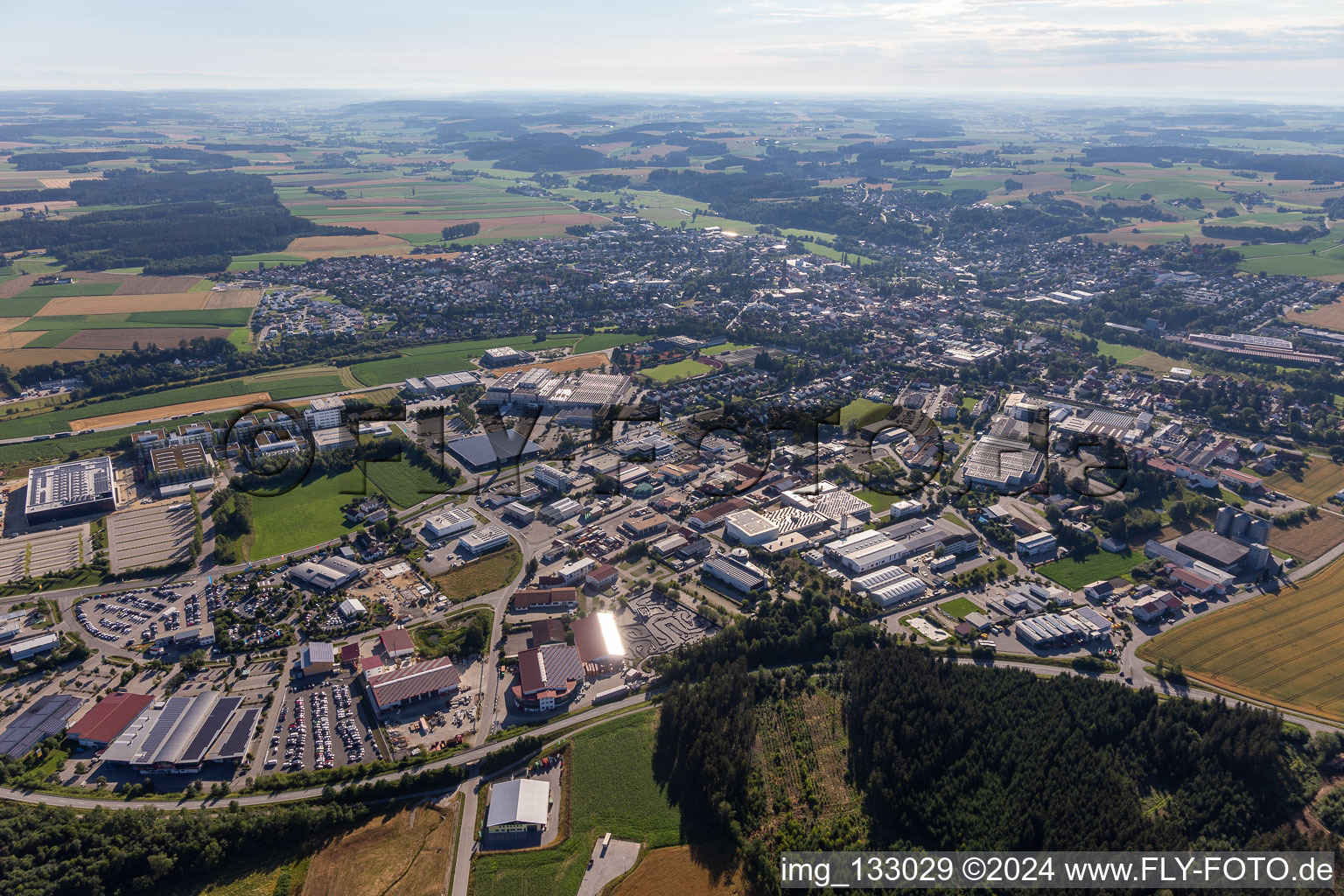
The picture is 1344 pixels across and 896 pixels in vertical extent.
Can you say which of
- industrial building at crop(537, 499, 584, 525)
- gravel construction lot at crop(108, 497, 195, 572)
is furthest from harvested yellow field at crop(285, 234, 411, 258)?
industrial building at crop(537, 499, 584, 525)

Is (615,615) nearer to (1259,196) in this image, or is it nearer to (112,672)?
(112,672)

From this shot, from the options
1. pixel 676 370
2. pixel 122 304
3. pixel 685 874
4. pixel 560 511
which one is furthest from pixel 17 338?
pixel 685 874

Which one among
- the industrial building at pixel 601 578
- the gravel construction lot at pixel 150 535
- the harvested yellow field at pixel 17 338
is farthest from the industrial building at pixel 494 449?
the harvested yellow field at pixel 17 338

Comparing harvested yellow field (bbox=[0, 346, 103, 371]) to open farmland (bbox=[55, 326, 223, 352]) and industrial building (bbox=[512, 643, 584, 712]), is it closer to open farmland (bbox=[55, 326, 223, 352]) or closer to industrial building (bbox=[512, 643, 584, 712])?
open farmland (bbox=[55, 326, 223, 352])

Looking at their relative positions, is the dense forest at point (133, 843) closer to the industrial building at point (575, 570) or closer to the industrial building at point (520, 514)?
the industrial building at point (575, 570)

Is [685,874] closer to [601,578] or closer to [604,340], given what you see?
[601,578]
